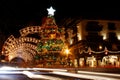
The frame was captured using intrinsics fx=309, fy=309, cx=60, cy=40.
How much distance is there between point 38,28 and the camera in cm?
5603

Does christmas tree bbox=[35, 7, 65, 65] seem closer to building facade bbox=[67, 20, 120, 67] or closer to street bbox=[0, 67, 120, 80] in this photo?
building facade bbox=[67, 20, 120, 67]

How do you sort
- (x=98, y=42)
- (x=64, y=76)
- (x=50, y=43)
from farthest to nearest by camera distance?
(x=98, y=42)
(x=50, y=43)
(x=64, y=76)

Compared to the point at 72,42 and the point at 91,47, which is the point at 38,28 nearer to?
the point at 91,47

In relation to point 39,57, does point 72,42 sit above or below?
above

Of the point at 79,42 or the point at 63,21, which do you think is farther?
the point at 63,21

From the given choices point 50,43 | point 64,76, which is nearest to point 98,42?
point 50,43

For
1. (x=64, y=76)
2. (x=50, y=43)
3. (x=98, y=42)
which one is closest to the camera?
(x=64, y=76)

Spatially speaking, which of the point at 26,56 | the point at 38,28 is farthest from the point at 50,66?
the point at 26,56

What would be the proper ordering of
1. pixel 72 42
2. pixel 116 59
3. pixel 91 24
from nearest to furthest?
1. pixel 116 59
2. pixel 91 24
3. pixel 72 42

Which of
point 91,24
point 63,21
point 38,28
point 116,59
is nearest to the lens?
point 38,28

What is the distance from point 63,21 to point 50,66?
36649 millimetres

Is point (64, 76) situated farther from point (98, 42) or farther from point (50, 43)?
point (98, 42)

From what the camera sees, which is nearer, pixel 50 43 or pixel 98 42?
pixel 50 43

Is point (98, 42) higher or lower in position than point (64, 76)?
higher
